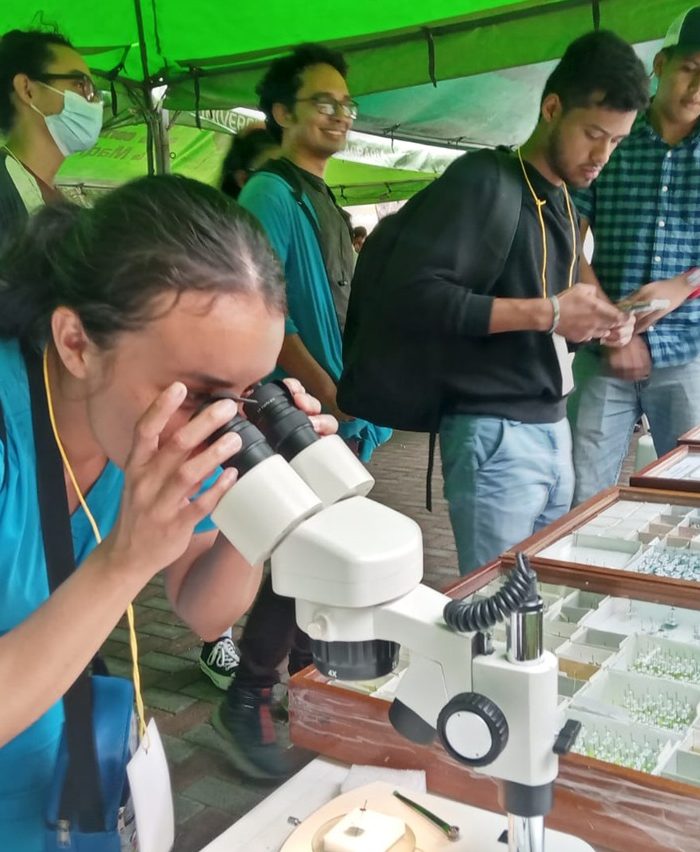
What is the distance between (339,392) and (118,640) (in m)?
1.53

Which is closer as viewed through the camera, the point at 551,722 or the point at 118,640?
the point at 551,722

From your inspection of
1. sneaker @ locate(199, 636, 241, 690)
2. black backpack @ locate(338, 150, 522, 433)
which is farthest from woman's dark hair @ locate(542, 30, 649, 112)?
sneaker @ locate(199, 636, 241, 690)

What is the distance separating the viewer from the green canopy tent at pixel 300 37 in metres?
2.62

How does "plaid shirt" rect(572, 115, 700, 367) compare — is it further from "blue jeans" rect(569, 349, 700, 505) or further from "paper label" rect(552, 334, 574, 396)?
"paper label" rect(552, 334, 574, 396)

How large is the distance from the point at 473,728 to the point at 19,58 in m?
2.29

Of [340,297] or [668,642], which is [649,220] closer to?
[340,297]

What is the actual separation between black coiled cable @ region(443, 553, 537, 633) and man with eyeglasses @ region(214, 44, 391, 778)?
54.8 inches

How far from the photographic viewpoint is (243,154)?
269 cm

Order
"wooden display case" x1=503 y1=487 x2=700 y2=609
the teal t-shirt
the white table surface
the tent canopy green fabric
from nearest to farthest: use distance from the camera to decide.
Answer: the white table surface < the teal t-shirt < "wooden display case" x1=503 y1=487 x2=700 y2=609 < the tent canopy green fabric

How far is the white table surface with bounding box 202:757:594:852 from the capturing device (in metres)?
0.79

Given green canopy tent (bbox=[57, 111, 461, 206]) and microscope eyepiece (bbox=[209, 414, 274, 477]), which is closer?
microscope eyepiece (bbox=[209, 414, 274, 477])

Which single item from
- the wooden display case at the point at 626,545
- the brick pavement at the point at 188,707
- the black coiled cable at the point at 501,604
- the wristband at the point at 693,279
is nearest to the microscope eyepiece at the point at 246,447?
the black coiled cable at the point at 501,604

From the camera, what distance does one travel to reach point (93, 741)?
980 mm

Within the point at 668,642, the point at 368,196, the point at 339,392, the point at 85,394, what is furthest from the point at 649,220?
the point at 368,196
